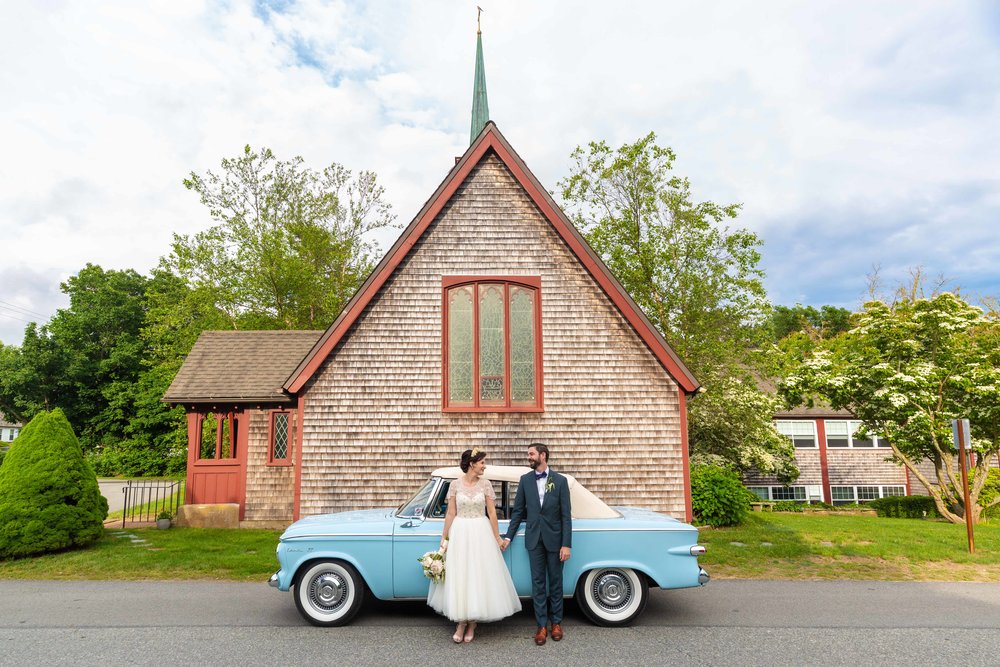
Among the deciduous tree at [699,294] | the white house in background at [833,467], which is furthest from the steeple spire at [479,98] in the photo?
the white house in background at [833,467]

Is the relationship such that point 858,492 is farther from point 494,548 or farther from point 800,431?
point 494,548

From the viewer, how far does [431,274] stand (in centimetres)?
1128

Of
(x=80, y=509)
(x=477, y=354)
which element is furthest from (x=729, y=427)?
(x=80, y=509)

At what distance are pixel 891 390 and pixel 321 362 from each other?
15.3 m

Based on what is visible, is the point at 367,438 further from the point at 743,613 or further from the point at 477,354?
the point at 743,613

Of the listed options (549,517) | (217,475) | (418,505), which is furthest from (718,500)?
(217,475)

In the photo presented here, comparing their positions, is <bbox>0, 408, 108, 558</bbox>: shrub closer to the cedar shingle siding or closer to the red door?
the red door

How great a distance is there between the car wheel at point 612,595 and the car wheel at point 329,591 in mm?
2288

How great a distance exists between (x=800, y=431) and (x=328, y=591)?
25.3 metres

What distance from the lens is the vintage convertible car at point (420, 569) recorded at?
255 inches

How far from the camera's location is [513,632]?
633 cm

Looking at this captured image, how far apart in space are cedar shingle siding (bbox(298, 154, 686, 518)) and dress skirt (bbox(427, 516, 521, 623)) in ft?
15.3

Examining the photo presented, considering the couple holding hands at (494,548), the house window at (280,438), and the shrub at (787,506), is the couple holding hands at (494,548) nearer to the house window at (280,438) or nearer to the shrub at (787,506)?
the house window at (280,438)

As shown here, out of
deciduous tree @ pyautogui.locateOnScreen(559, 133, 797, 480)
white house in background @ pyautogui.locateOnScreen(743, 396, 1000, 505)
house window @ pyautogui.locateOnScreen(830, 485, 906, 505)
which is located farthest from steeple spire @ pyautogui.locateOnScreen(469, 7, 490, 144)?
house window @ pyautogui.locateOnScreen(830, 485, 906, 505)
